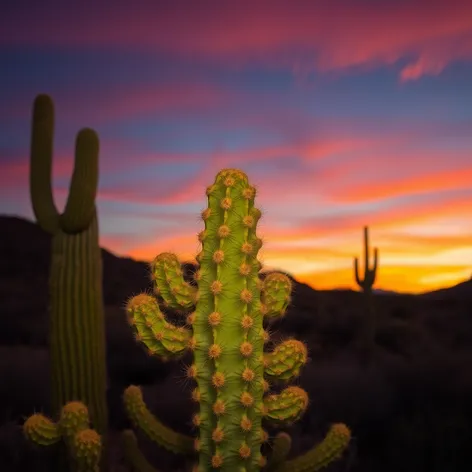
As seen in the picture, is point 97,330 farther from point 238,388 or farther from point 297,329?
point 297,329

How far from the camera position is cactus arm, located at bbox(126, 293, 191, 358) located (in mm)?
4391

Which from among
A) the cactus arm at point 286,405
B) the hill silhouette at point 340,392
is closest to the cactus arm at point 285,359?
the cactus arm at point 286,405

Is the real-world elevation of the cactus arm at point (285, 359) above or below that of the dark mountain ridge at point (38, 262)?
below

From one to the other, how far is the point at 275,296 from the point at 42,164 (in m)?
3.64

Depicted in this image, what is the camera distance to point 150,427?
16.0ft

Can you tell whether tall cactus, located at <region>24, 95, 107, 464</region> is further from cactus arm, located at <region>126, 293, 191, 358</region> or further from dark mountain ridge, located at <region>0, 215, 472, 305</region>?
dark mountain ridge, located at <region>0, 215, 472, 305</region>

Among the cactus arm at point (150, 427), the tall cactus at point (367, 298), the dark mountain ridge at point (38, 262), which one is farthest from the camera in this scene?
the dark mountain ridge at point (38, 262)

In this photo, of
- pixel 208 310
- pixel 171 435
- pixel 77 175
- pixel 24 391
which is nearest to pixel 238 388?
pixel 208 310

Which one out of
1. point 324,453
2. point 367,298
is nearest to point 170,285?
point 324,453

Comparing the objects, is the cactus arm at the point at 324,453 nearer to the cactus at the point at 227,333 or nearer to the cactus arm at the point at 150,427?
the cactus at the point at 227,333

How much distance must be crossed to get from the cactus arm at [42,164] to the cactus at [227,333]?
9.04 ft

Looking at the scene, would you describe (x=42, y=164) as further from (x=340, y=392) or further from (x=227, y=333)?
(x=340, y=392)

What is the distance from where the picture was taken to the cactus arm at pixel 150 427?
4859 mm

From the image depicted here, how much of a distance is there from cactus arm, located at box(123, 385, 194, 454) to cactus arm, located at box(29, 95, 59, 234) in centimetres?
254
